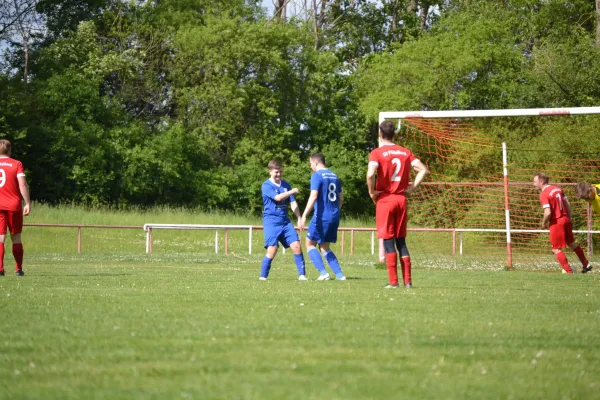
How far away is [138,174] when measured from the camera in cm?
4653

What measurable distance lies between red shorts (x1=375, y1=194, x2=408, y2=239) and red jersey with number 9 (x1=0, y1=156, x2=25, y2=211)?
213 inches

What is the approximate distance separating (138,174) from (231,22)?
8.99 metres

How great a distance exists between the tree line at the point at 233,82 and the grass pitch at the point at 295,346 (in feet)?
113

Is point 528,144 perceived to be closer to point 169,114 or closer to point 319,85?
point 319,85

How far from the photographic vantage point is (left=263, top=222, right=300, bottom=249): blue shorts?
13.2 m

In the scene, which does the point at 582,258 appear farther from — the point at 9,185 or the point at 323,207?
the point at 9,185

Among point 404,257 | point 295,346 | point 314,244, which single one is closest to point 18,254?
point 314,244

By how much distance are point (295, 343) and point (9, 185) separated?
8.69m

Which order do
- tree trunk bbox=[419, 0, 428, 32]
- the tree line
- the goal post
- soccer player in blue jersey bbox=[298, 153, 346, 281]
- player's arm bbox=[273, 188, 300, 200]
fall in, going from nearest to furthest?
soccer player in blue jersey bbox=[298, 153, 346, 281], player's arm bbox=[273, 188, 300, 200], the goal post, the tree line, tree trunk bbox=[419, 0, 428, 32]

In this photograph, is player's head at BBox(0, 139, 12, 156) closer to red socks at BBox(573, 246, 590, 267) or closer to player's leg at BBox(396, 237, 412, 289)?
player's leg at BBox(396, 237, 412, 289)

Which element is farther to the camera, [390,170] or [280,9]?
[280,9]

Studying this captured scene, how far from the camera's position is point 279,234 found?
43.7 feet

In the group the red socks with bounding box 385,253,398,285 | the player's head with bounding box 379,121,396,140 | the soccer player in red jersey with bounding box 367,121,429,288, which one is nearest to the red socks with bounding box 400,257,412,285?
the soccer player in red jersey with bounding box 367,121,429,288

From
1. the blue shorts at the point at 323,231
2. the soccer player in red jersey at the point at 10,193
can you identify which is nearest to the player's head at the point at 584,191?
the blue shorts at the point at 323,231
